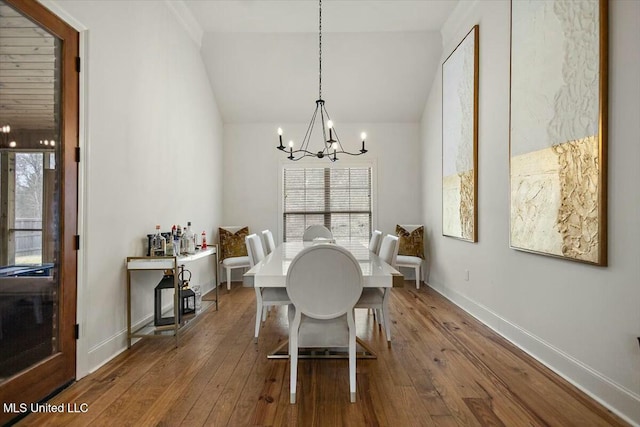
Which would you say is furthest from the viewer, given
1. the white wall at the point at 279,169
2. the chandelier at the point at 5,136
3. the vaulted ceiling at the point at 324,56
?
the white wall at the point at 279,169

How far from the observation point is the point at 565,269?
2387 mm

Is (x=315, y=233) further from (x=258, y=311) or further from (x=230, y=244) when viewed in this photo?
(x=258, y=311)

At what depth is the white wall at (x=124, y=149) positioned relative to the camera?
248 cm

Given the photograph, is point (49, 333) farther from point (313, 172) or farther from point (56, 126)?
point (313, 172)

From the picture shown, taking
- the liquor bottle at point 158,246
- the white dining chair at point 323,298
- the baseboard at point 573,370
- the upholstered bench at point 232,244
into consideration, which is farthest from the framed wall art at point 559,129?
the upholstered bench at point 232,244

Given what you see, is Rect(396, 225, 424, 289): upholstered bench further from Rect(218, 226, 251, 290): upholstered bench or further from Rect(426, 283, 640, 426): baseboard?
Rect(218, 226, 251, 290): upholstered bench

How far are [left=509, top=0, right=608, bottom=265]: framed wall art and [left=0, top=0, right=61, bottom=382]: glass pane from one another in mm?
3270

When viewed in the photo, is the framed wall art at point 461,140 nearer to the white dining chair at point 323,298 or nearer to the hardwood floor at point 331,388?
the hardwood floor at point 331,388

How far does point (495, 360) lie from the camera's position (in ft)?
8.71

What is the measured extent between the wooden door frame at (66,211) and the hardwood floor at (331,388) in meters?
0.15

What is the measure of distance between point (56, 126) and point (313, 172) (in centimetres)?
413

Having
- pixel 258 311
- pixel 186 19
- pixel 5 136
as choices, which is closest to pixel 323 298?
pixel 258 311

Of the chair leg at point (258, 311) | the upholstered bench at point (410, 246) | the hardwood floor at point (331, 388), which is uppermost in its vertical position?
the upholstered bench at point (410, 246)

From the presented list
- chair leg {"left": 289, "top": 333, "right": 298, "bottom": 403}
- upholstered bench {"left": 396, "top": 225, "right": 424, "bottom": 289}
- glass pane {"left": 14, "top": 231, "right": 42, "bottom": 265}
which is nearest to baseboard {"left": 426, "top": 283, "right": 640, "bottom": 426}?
upholstered bench {"left": 396, "top": 225, "right": 424, "bottom": 289}
